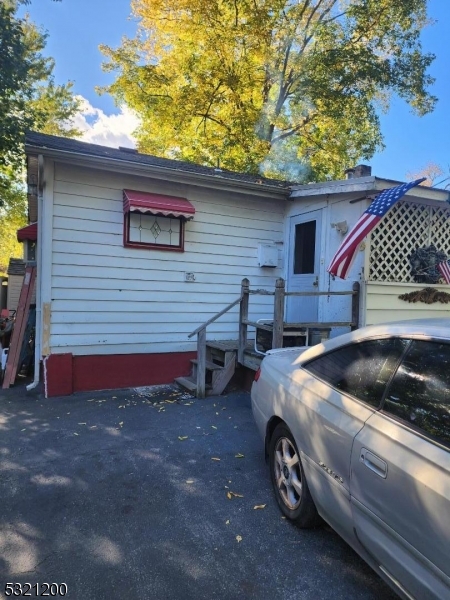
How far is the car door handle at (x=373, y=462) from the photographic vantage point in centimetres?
160

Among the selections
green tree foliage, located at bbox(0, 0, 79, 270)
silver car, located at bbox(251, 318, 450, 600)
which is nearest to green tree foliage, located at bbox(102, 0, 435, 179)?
green tree foliage, located at bbox(0, 0, 79, 270)

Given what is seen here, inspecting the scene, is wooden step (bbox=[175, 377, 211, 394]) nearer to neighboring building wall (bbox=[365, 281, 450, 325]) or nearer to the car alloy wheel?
neighboring building wall (bbox=[365, 281, 450, 325])

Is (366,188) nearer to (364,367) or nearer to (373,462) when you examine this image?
(364,367)

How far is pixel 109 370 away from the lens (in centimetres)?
580

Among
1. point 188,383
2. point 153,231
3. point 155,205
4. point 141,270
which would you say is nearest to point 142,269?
point 141,270

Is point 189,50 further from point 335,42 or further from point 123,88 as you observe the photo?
point 335,42

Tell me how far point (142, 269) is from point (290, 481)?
426 centimetres

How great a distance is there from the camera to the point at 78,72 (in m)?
18.1

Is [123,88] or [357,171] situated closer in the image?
[357,171]

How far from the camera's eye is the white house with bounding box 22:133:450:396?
5395 mm

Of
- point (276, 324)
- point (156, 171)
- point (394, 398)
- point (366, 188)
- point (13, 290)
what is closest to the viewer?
point (394, 398)

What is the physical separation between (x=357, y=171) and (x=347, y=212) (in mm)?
1353

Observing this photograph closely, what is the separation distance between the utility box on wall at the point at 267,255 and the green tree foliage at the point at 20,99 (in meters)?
9.24

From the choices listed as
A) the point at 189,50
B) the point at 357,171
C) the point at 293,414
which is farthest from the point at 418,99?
the point at 293,414
